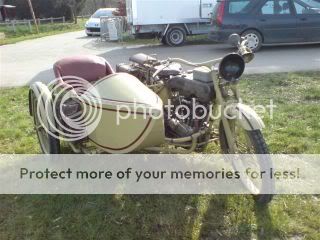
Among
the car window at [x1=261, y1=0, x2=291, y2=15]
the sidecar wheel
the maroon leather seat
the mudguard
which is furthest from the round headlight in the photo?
the car window at [x1=261, y1=0, x2=291, y2=15]

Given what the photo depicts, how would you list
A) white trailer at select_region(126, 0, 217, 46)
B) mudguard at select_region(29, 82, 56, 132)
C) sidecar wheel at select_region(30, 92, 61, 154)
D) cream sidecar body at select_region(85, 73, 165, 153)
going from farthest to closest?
white trailer at select_region(126, 0, 217, 46) < sidecar wheel at select_region(30, 92, 61, 154) < mudguard at select_region(29, 82, 56, 132) < cream sidecar body at select_region(85, 73, 165, 153)

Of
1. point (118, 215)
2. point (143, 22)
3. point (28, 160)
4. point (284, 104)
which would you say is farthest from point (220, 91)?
point (143, 22)

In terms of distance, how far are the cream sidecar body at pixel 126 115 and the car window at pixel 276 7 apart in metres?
8.55

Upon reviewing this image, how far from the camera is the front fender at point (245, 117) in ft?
9.76

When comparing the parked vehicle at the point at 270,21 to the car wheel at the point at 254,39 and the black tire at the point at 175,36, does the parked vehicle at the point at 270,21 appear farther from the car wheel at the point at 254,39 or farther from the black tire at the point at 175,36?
the black tire at the point at 175,36

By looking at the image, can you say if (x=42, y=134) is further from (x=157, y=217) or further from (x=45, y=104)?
(x=157, y=217)

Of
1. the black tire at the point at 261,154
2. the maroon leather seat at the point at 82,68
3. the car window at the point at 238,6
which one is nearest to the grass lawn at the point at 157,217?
the black tire at the point at 261,154

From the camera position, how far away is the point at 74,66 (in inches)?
155

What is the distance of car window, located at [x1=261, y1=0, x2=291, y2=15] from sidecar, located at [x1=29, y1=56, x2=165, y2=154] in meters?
8.21

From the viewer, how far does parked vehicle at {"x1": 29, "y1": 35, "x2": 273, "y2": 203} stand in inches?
118

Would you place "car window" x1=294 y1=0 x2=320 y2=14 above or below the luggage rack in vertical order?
above

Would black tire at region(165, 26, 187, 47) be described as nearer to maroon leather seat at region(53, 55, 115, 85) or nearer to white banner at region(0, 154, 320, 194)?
maroon leather seat at region(53, 55, 115, 85)

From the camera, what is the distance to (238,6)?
10820mm

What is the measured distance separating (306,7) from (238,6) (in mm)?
1853
